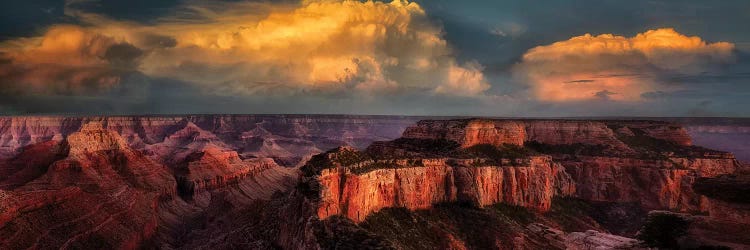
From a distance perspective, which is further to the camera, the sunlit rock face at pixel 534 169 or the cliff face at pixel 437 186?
the sunlit rock face at pixel 534 169

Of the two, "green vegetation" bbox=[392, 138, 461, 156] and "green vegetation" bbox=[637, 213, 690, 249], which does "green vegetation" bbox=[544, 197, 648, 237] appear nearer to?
"green vegetation" bbox=[392, 138, 461, 156]

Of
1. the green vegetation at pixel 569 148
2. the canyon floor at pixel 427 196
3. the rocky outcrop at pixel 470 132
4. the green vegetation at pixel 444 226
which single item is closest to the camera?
the canyon floor at pixel 427 196

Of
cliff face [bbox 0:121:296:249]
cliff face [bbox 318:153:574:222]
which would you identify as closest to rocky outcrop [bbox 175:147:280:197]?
cliff face [bbox 0:121:296:249]

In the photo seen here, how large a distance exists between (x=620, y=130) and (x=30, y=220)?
118822 millimetres

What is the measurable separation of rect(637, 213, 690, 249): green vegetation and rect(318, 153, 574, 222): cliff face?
25.4 metres

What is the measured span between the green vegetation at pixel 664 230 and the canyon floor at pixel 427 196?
4.6 inches

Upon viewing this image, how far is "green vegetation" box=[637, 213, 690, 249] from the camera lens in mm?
27000

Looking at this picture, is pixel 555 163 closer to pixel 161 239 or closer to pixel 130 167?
pixel 161 239

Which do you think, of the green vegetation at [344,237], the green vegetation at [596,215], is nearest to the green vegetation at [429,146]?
the green vegetation at [596,215]

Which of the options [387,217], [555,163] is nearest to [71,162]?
[387,217]

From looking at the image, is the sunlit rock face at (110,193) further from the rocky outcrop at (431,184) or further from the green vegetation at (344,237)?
the green vegetation at (344,237)

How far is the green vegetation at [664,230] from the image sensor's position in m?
27.0

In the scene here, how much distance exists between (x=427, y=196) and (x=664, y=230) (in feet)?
127

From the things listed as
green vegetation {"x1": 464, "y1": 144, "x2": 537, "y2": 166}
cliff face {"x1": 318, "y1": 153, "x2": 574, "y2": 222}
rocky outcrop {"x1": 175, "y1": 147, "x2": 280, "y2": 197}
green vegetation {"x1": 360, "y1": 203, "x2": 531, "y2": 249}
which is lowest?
rocky outcrop {"x1": 175, "y1": 147, "x2": 280, "y2": 197}
